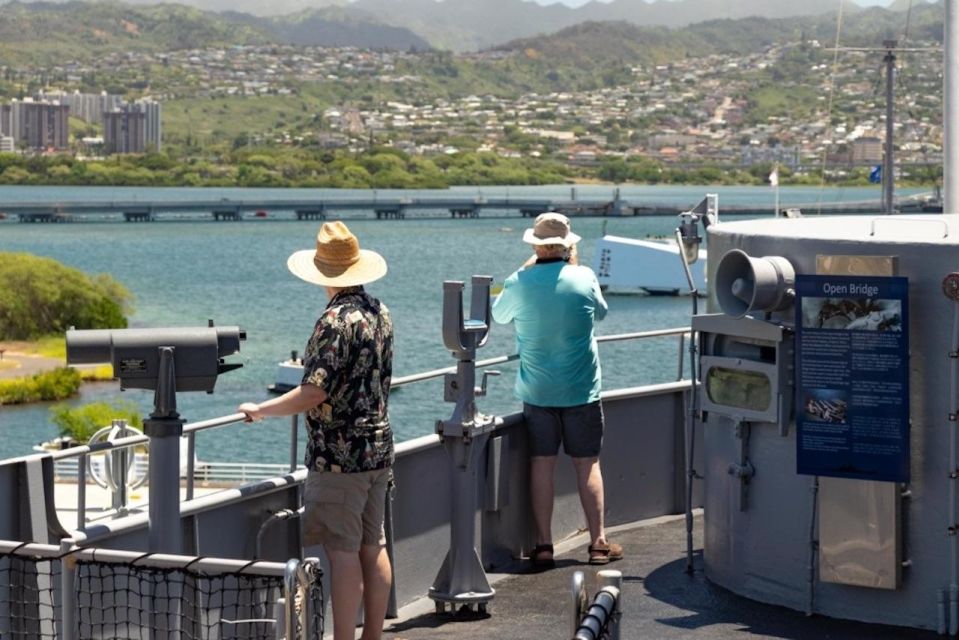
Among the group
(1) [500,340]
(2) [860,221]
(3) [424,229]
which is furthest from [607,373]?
(3) [424,229]

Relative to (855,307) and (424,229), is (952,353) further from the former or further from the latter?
(424,229)

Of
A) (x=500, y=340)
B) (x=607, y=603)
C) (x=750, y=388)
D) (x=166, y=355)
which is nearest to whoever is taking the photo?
(x=607, y=603)

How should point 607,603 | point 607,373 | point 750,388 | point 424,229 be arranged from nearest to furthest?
point 607,603
point 750,388
point 607,373
point 424,229

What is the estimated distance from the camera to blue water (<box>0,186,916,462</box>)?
6488 cm

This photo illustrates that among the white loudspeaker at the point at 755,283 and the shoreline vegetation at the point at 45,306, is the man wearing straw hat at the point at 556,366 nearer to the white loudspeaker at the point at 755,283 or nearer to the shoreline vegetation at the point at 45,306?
the white loudspeaker at the point at 755,283

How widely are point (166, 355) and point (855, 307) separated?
3.11m

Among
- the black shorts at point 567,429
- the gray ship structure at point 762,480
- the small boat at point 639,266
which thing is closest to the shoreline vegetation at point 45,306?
the small boat at point 639,266

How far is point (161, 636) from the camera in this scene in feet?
18.4

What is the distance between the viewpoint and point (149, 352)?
202 inches

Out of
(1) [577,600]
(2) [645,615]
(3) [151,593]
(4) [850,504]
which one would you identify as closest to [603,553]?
(2) [645,615]

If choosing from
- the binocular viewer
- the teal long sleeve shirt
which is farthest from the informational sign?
the binocular viewer

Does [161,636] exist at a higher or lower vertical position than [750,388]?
lower

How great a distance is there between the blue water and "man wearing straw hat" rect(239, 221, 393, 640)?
2423 centimetres

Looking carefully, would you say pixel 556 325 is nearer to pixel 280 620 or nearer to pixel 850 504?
pixel 850 504
